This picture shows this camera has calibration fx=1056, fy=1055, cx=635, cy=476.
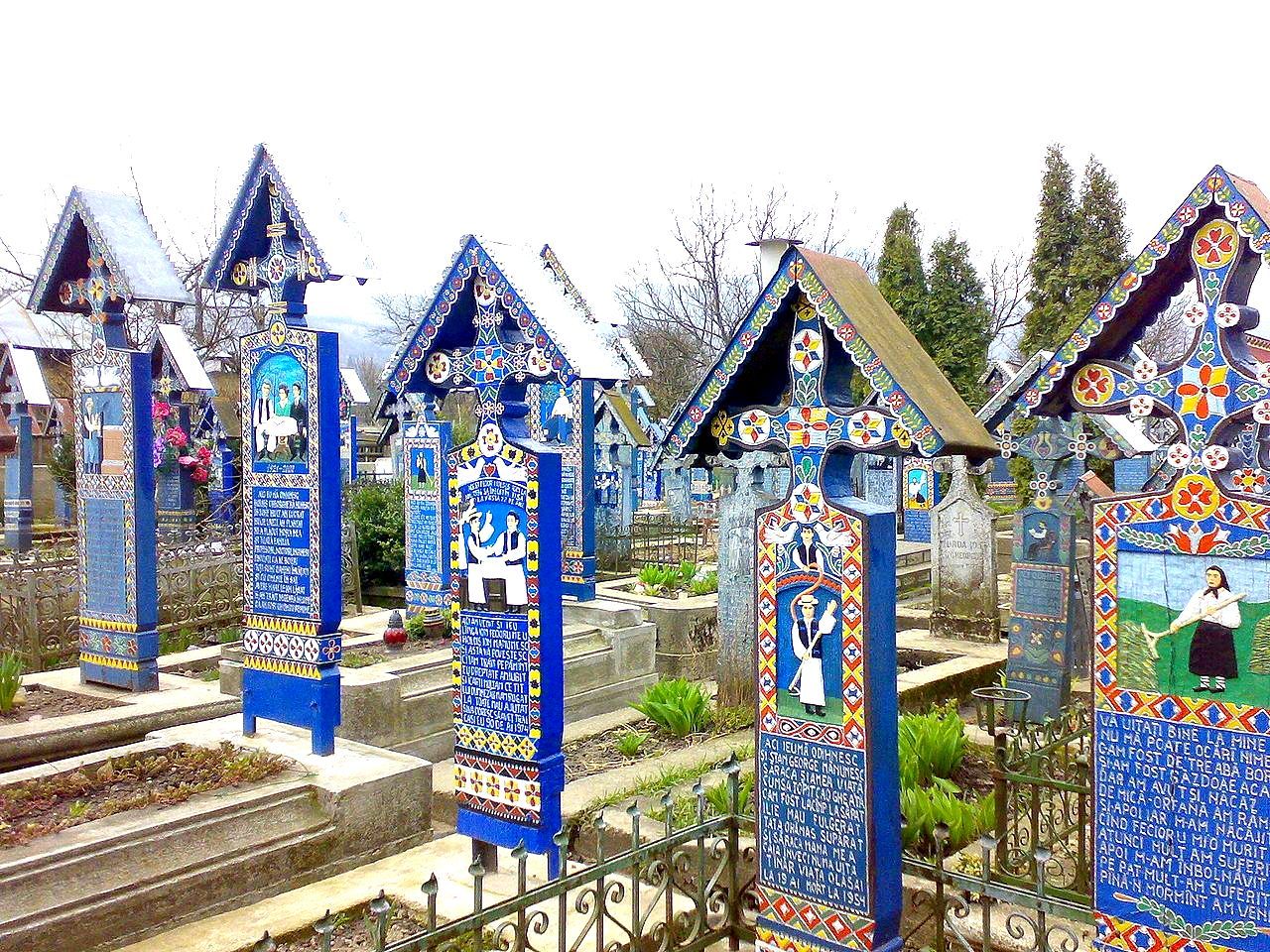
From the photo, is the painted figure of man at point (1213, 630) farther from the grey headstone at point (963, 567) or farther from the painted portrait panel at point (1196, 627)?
the grey headstone at point (963, 567)

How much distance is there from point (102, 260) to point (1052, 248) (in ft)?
89.6

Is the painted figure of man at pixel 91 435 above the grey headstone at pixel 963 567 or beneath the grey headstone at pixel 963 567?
above

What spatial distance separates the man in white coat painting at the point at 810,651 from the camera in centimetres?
450

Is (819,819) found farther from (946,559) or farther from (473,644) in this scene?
(946,559)

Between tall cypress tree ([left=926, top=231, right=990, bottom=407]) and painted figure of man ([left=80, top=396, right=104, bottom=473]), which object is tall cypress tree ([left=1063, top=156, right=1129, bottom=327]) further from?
painted figure of man ([left=80, top=396, right=104, bottom=473])

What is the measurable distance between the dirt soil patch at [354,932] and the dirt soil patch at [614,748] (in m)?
2.76

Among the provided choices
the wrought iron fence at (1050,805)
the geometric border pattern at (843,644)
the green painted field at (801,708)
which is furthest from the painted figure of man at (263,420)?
the wrought iron fence at (1050,805)

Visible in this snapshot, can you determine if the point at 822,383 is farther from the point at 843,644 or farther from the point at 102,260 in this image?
the point at 102,260

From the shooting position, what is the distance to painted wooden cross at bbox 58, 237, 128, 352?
30.2 ft

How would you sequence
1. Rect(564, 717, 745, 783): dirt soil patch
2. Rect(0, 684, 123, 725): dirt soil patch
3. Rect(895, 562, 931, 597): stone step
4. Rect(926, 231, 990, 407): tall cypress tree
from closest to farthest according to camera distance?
1. Rect(0, 684, 123, 725): dirt soil patch
2. Rect(564, 717, 745, 783): dirt soil patch
3. Rect(895, 562, 931, 597): stone step
4. Rect(926, 231, 990, 407): tall cypress tree

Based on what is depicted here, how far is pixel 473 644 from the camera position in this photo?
6.17 metres

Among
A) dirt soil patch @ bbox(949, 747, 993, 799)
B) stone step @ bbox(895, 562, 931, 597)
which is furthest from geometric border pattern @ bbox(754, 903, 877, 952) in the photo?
stone step @ bbox(895, 562, 931, 597)

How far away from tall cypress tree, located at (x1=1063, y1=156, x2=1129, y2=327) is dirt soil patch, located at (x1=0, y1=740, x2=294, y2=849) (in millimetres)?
27477

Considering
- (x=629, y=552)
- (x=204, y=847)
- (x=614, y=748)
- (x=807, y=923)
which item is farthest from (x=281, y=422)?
(x=629, y=552)
